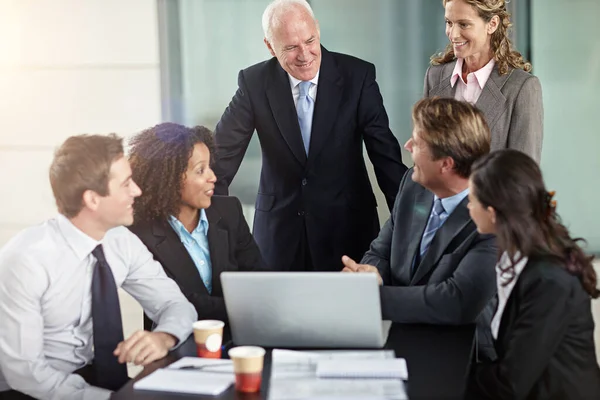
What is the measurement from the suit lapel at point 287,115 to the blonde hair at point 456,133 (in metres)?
0.87

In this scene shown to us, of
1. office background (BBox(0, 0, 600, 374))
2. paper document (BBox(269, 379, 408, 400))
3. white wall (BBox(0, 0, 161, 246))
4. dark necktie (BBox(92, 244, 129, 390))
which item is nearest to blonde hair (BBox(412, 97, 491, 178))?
paper document (BBox(269, 379, 408, 400))

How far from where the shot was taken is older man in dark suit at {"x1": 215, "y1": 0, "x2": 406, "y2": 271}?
3.12m

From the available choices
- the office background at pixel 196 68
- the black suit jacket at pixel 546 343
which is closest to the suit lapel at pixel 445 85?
the black suit jacket at pixel 546 343

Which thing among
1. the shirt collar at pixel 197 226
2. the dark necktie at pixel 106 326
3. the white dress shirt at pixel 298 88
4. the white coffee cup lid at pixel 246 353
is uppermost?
the white dress shirt at pixel 298 88

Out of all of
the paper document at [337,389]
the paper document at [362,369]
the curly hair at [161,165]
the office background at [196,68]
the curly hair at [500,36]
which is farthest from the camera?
the office background at [196,68]

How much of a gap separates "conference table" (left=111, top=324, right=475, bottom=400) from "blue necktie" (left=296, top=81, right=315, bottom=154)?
1.22 m

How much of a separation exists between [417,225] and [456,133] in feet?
0.98

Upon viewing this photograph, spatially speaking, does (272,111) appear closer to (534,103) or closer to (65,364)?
(534,103)

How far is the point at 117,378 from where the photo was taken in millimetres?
2059

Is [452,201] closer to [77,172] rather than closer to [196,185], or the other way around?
[196,185]

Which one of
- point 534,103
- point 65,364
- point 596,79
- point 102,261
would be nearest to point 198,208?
point 102,261

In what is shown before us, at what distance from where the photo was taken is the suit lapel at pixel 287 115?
123 inches

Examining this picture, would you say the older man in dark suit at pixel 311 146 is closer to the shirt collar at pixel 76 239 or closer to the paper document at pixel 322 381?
the shirt collar at pixel 76 239

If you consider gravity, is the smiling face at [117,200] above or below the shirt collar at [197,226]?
above
